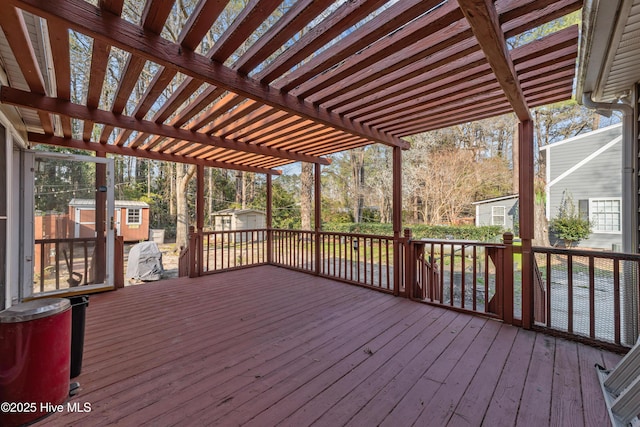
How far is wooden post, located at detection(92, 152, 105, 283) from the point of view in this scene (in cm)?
405

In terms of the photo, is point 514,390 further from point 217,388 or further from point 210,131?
point 210,131

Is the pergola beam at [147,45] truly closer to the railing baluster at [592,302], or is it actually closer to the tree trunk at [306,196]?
the railing baluster at [592,302]

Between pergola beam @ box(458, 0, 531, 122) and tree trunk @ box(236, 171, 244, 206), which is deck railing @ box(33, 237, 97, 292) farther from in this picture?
tree trunk @ box(236, 171, 244, 206)

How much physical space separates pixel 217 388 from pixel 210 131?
306 centimetres

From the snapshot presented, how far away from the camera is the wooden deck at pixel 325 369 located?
5.25 ft

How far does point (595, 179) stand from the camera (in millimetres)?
8836

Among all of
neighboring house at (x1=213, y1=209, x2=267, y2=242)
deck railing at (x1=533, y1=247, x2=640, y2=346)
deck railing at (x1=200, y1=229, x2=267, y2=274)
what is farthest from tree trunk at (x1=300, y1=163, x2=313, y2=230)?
deck railing at (x1=533, y1=247, x2=640, y2=346)

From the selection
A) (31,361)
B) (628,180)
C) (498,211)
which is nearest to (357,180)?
(498,211)

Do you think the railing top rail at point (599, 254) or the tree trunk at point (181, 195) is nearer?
the railing top rail at point (599, 254)

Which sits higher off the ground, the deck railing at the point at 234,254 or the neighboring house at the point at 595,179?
the neighboring house at the point at 595,179

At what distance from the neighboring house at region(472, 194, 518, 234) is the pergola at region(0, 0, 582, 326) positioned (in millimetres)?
9316

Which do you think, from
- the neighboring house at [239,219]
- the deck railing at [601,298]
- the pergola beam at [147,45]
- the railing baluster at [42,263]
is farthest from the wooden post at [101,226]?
the neighboring house at [239,219]

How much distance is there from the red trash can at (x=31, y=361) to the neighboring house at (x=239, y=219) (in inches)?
509

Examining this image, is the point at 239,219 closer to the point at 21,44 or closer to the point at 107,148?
the point at 107,148
